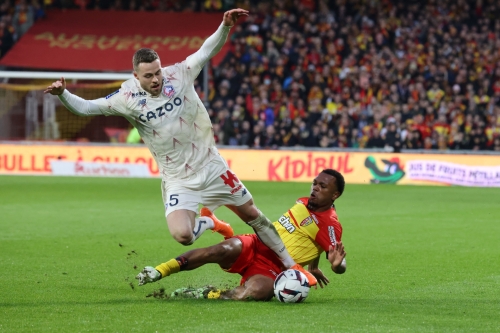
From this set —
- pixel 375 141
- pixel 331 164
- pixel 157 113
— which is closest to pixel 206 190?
pixel 157 113

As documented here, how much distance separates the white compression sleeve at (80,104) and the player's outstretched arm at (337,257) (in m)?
2.31

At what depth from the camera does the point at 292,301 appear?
291 inches

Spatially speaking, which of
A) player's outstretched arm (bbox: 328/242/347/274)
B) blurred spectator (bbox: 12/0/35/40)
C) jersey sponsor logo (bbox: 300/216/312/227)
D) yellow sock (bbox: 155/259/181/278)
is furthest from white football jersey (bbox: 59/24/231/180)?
blurred spectator (bbox: 12/0/35/40)

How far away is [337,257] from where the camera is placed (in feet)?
24.1

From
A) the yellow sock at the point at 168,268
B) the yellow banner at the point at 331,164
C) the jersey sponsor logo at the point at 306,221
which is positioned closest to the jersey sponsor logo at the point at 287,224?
the jersey sponsor logo at the point at 306,221

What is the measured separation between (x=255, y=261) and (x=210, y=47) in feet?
6.28

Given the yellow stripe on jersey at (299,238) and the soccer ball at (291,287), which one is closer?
the soccer ball at (291,287)

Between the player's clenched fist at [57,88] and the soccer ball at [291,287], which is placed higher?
the player's clenched fist at [57,88]

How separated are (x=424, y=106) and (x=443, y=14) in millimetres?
5665

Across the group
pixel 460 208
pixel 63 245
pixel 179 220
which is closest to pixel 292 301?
pixel 179 220

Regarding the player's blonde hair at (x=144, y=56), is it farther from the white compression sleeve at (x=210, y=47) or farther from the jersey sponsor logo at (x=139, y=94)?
the white compression sleeve at (x=210, y=47)

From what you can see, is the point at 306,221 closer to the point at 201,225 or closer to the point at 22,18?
the point at 201,225

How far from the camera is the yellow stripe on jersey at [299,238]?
314 inches

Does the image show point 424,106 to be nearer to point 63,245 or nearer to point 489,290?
point 63,245
